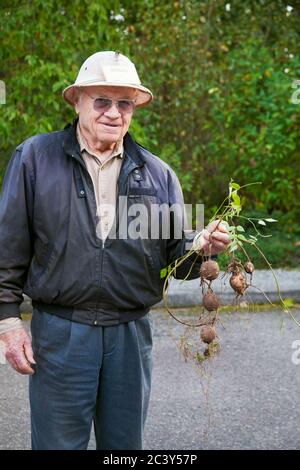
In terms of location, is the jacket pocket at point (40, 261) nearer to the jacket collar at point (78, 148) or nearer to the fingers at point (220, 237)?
the jacket collar at point (78, 148)

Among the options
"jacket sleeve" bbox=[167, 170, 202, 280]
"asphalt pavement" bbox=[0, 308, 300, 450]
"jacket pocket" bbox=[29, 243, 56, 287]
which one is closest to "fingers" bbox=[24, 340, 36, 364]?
"jacket pocket" bbox=[29, 243, 56, 287]

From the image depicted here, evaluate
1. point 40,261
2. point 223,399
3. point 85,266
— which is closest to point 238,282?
point 85,266

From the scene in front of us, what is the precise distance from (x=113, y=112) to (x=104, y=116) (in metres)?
0.03

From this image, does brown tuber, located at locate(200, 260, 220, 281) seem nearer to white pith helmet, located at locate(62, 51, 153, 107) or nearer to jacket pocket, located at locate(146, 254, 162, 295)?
jacket pocket, located at locate(146, 254, 162, 295)

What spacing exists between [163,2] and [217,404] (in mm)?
6413

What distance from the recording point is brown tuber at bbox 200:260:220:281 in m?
2.79

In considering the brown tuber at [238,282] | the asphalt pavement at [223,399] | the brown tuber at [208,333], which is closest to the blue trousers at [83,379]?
the brown tuber at [208,333]

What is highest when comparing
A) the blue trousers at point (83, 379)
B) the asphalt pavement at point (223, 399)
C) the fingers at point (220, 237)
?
the fingers at point (220, 237)

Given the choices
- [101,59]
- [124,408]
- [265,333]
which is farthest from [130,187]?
[265,333]

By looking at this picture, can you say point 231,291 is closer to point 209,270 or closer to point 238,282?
point 238,282

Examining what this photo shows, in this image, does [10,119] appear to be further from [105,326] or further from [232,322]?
[105,326]

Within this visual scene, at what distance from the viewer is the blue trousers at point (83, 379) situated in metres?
2.85

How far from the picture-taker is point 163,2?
10336 millimetres

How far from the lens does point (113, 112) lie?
2.89 meters
